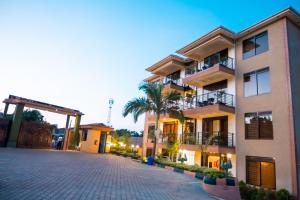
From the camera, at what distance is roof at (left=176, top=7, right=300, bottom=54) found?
47.8 feet

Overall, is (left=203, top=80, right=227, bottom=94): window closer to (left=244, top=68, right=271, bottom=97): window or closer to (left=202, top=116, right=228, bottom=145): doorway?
(left=244, top=68, right=271, bottom=97): window

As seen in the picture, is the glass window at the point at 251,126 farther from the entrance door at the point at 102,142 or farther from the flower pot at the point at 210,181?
the entrance door at the point at 102,142

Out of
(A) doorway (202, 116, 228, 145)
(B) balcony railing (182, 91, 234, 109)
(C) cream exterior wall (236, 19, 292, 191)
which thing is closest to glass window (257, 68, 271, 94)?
(C) cream exterior wall (236, 19, 292, 191)

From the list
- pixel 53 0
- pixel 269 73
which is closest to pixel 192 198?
pixel 269 73

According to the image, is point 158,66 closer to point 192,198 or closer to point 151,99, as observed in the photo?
point 151,99

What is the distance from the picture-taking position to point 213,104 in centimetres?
1745

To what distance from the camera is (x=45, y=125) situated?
91.2ft

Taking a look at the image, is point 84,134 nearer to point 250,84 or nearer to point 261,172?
point 250,84

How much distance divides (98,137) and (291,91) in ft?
85.6

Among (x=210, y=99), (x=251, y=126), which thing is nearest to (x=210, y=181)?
(x=251, y=126)

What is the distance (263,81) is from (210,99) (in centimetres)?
474

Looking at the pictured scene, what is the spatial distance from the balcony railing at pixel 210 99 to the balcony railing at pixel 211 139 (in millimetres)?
2578

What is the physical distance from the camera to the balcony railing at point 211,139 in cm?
1688

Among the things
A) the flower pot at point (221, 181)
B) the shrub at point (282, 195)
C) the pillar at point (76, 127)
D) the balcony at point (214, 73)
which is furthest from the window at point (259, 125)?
the pillar at point (76, 127)
